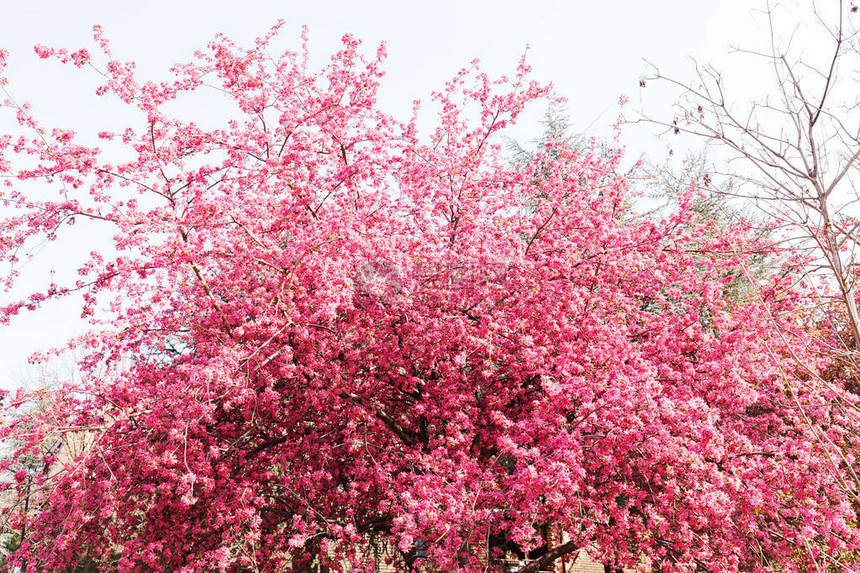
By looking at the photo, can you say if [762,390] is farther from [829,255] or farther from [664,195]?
[664,195]

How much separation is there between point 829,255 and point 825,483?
625 cm

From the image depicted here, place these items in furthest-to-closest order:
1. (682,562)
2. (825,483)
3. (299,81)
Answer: (299,81) → (825,483) → (682,562)

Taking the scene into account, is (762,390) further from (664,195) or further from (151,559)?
(664,195)

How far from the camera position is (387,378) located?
9.77 m

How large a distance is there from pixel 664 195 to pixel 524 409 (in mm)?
12955

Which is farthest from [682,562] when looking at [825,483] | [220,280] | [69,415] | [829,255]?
[69,415]

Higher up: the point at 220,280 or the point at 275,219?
the point at 275,219

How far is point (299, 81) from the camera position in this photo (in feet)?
33.7

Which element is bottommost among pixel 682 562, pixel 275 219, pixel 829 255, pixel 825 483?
pixel 682 562

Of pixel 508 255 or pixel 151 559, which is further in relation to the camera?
pixel 508 255

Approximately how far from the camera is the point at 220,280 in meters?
9.36

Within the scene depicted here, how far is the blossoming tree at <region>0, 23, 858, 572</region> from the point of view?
23.9ft

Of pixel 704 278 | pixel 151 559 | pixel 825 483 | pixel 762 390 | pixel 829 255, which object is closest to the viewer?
pixel 829 255

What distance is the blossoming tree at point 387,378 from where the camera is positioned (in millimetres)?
7281
